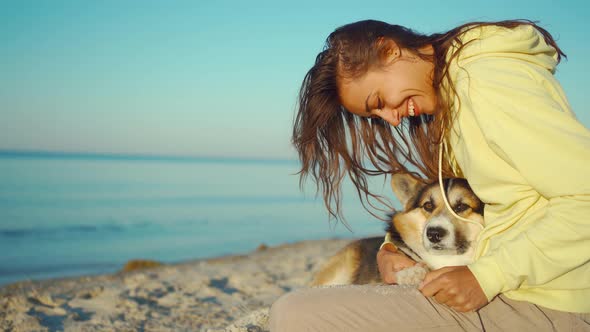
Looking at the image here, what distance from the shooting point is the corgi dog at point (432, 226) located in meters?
2.81

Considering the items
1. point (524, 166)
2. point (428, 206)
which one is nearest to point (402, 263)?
point (428, 206)

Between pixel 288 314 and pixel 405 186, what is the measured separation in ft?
5.85

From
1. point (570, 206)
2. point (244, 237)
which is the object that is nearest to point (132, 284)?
point (570, 206)

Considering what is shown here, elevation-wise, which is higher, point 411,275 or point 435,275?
point 435,275

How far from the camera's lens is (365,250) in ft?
12.5

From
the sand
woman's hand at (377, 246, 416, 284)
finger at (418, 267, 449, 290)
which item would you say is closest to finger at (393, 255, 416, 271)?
woman's hand at (377, 246, 416, 284)

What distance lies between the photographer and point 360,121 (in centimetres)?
278

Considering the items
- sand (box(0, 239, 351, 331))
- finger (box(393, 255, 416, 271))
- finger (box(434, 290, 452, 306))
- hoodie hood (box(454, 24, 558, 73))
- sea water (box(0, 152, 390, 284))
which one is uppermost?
hoodie hood (box(454, 24, 558, 73))

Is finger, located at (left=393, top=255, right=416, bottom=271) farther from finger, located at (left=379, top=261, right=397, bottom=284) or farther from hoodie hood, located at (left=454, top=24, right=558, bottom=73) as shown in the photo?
hoodie hood, located at (left=454, top=24, right=558, bottom=73)

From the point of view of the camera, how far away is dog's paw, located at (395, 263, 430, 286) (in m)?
2.38

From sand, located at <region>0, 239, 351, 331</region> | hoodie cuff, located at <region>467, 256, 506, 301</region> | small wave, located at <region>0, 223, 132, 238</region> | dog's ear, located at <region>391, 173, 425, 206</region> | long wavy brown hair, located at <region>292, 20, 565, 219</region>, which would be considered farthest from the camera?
A: small wave, located at <region>0, 223, 132, 238</region>

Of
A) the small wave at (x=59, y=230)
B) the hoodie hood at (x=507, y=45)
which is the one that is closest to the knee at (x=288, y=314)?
the hoodie hood at (x=507, y=45)

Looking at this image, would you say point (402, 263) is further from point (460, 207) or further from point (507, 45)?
point (507, 45)

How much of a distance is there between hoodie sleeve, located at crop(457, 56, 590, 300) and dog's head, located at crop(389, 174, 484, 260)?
941 mm
